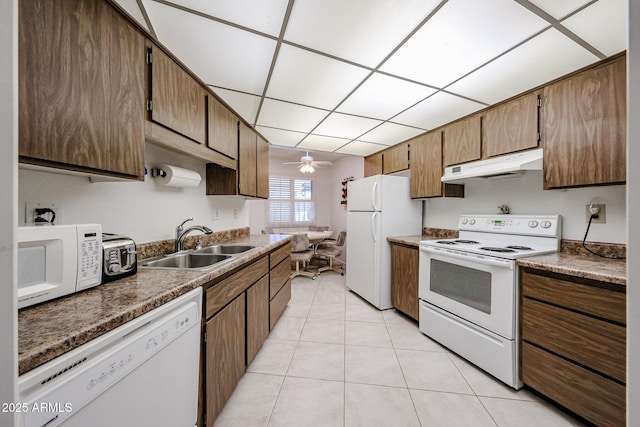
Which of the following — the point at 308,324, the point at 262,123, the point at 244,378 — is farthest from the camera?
the point at 262,123

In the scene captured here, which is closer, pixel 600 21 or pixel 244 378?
pixel 600 21

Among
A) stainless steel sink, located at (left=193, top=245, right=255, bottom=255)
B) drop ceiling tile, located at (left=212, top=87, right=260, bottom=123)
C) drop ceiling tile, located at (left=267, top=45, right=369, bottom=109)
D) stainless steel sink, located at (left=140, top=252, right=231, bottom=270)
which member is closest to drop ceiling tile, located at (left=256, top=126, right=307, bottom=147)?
drop ceiling tile, located at (left=212, top=87, right=260, bottom=123)

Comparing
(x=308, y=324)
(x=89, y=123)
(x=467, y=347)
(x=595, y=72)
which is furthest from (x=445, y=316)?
(x=89, y=123)

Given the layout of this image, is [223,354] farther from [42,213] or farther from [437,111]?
[437,111]

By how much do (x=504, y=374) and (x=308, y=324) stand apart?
5.29 feet

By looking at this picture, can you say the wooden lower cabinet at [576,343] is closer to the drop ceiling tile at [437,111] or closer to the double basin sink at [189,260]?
the drop ceiling tile at [437,111]

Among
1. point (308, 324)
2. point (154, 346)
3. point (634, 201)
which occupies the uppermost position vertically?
point (634, 201)

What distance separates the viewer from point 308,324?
238cm

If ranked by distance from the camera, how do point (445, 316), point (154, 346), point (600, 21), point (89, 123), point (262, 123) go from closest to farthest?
point (154, 346), point (89, 123), point (600, 21), point (445, 316), point (262, 123)

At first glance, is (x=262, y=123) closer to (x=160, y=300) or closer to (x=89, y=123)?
(x=89, y=123)

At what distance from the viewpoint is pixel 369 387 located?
152 cm

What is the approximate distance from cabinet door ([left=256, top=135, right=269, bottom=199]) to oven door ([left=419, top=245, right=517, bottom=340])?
193 centimetres

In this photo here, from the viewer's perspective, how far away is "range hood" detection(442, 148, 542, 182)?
→ 1715 mm

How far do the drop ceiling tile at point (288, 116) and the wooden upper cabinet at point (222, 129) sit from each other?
371 mm
